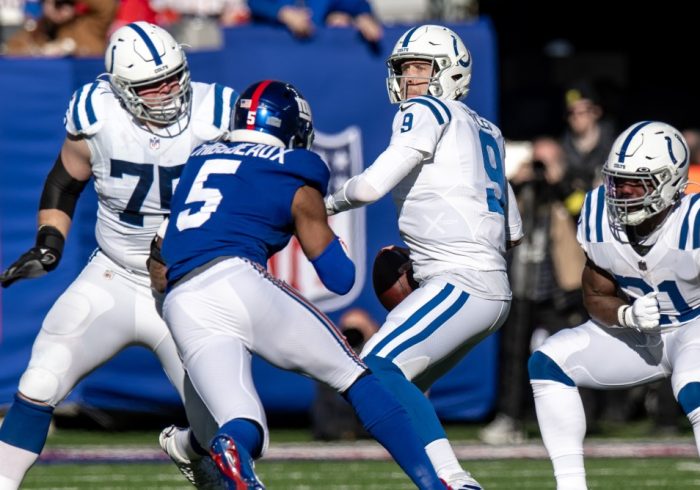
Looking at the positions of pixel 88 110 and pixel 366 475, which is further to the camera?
pixel 366 475

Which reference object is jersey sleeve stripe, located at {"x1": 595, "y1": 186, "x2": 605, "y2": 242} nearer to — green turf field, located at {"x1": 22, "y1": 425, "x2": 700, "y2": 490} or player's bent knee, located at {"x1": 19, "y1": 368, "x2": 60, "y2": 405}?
green turf field, located at {"x1": 22, "y1": 425, "x2": 700, "y2": 490}

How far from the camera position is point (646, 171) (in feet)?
17.6

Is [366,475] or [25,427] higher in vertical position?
[25,427]

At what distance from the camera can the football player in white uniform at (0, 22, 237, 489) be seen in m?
5.32

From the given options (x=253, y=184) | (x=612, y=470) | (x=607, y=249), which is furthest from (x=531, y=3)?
(x=253, y=184)

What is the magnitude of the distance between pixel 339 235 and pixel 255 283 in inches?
156

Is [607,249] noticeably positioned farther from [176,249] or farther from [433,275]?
[176,249]

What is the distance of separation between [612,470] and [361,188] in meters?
2.69

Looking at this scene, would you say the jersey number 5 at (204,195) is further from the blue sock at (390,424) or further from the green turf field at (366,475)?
the green turf field at (366,475)

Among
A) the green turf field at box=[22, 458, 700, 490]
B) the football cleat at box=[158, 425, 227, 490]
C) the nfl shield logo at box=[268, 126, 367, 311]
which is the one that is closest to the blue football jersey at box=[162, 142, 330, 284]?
the football cleat at box=[158, 425, 227, 490]

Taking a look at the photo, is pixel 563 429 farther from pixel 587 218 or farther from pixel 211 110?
pixel 211 110

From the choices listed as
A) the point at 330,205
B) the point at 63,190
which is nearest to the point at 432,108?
the point at 330,205

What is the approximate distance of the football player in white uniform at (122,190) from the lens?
532 cm

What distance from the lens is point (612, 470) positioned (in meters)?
7.09
